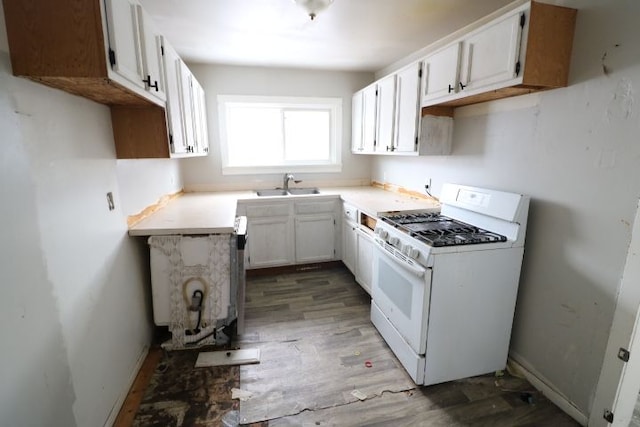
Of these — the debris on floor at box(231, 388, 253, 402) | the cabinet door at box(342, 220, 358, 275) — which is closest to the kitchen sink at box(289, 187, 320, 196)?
the cabinet door at box(342, 220, 358, 275)

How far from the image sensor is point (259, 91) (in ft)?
12.1

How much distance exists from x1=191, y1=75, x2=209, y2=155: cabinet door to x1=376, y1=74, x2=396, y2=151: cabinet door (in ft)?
5.96

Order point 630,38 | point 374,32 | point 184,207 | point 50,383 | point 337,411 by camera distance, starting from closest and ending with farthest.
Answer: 1. point 50,383
2. point 630,38
3. point 337,411
4. point 374,32
5. point 184,207

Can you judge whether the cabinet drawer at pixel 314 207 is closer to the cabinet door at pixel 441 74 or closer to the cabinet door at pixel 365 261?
the cabinet door at pixel 365 261

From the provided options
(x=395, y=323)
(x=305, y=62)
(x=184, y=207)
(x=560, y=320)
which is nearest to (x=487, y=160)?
(x=560, y=320)

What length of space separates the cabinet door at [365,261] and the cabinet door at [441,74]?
1268mm

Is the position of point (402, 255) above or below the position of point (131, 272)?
above

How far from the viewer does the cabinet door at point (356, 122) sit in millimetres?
3677

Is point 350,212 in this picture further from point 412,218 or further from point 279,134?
point 279,134

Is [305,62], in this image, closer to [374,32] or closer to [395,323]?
[374,32]

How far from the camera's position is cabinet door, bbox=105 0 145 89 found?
Answer: 1.20 m

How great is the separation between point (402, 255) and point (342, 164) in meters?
2.34

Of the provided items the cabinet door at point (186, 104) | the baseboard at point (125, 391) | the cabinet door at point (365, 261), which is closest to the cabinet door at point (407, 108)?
the cabinet door at point (365, 261)

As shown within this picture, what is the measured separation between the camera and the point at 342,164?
13.5ft
